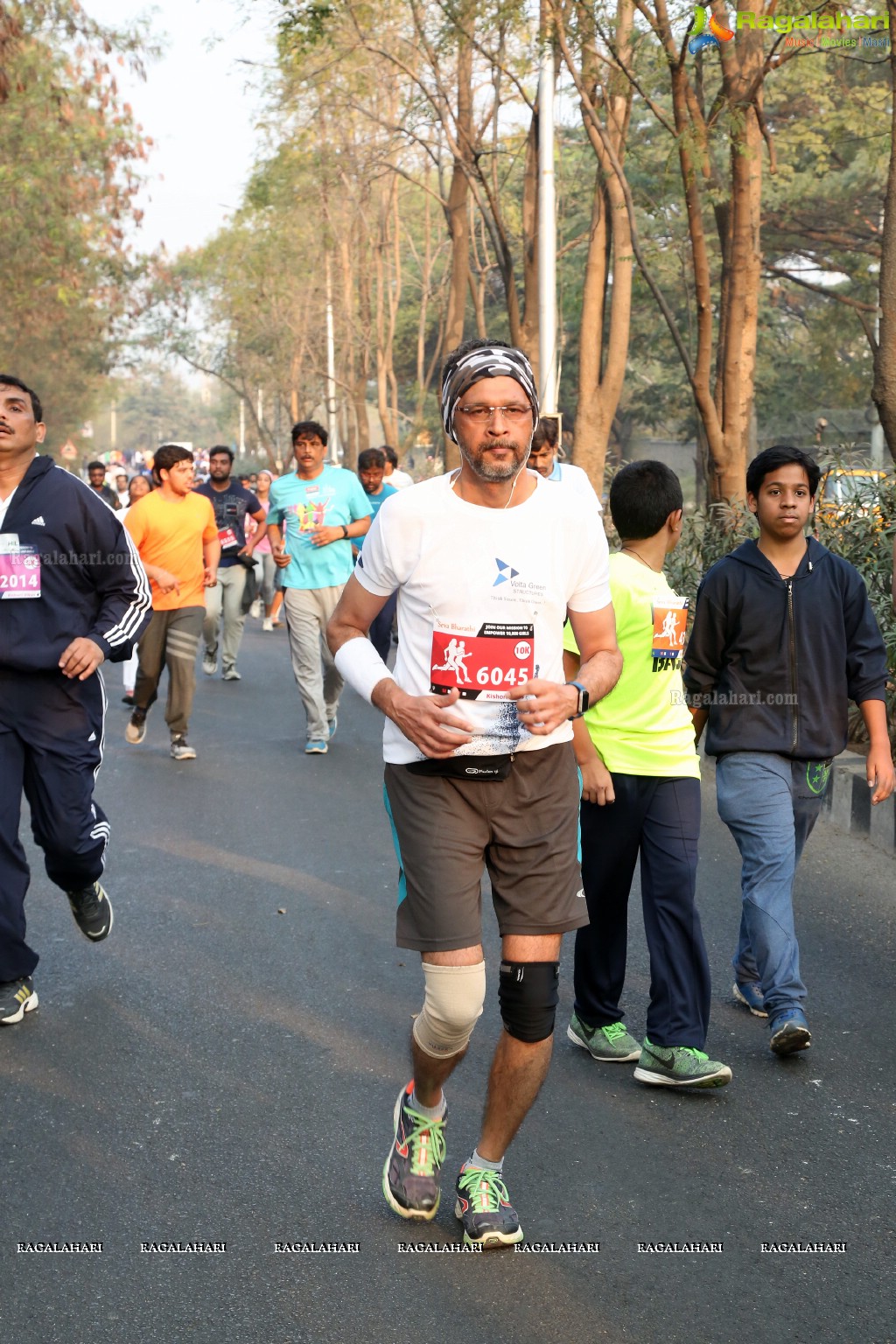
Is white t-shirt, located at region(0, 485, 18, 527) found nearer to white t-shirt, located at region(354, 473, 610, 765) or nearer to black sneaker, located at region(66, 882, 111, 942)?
black sneaker, located at region(66, 882, 111, 942)

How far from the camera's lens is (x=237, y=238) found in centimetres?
5962

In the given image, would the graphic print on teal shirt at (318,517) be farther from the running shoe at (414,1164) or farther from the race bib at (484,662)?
the race bib at (484,662)

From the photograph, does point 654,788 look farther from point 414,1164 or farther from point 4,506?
point 4,506

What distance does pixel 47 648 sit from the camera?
5348 mm

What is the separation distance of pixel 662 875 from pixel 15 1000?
84.6 inches

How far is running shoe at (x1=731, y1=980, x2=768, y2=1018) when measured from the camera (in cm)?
549

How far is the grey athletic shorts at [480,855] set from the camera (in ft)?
12.2

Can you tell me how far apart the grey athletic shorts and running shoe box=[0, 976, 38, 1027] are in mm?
2057

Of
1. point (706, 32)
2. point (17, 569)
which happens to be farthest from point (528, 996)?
point (706, 32)

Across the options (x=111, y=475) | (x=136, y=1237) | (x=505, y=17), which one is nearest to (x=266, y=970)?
(x=136, y=1237)

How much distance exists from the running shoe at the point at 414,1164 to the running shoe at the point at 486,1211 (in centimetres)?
8

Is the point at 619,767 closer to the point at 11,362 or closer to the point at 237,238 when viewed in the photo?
the point at 11,362

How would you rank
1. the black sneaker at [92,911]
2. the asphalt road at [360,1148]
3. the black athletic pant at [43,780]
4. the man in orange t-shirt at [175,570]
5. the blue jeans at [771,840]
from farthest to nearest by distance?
the man in orange t-shirt at [175,570] → the black sneaker at [92,911] → the black athletic pant at [43,780] → the blue jeans at [771,840] → the asphalt road at [360,1148]

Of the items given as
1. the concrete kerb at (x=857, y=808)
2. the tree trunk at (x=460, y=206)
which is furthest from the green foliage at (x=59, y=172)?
the concrete kerb at (x=857, y=808)
